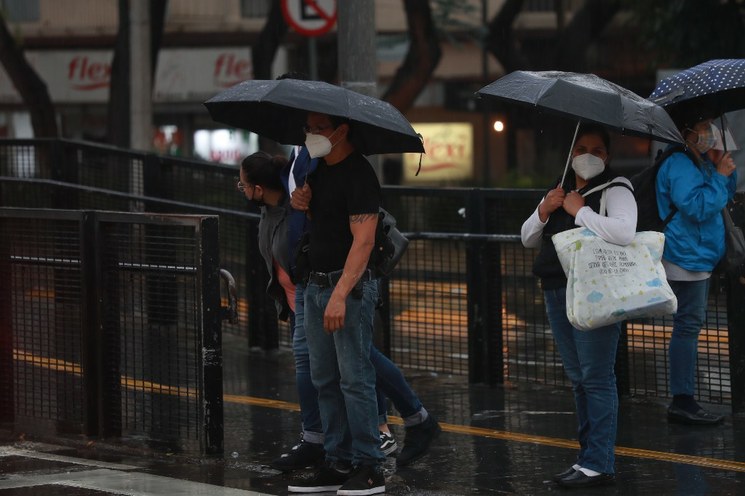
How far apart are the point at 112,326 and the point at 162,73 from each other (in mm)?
29267

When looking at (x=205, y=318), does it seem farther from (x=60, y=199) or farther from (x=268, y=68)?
(x=268, y=68)

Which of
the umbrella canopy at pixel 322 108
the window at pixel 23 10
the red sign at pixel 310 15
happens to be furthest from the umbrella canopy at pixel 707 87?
the window at pixel 23 10

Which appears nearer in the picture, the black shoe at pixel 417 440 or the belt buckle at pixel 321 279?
the belt buckle at pixel 321 279

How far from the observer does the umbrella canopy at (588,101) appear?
6.51m

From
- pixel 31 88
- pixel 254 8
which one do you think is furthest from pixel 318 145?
pixel 254 8

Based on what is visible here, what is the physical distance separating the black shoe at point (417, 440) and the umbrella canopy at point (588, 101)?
5.68 ft

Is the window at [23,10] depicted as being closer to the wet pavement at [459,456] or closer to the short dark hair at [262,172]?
the wet pavement at [459,456]

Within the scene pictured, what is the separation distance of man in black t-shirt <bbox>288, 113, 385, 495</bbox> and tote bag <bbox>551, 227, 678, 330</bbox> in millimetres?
883

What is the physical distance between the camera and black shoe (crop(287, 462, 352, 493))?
6.95 meters

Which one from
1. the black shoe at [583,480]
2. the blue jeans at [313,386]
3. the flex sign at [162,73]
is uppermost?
the flex sign at [162,73]

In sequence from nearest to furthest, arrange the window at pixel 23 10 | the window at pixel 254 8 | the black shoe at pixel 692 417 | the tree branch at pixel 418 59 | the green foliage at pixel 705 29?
1. the black shoe at pixel 692 417
2. the green foliage at pixel 705 29
3. the tree branch at pixel 418 59
4. the window at pixel 254 8
5. the window at pixel 23 10

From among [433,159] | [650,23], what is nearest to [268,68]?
[650,23]

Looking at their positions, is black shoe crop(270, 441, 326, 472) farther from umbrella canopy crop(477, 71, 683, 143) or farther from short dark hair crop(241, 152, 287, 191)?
umbrella canopy crop(477, 71, 683, 143)

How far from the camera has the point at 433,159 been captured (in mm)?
38062
